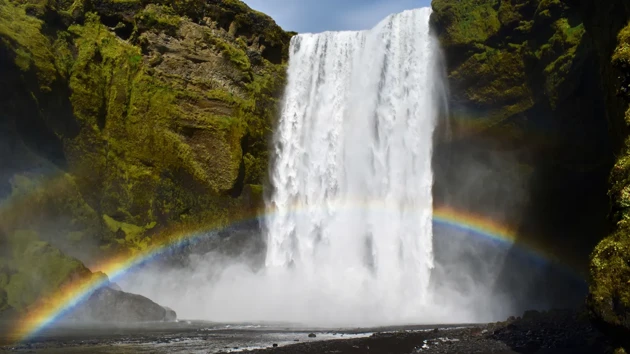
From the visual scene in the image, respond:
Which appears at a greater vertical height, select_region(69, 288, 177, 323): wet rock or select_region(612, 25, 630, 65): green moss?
select_region(612, 25, 630, 65): green moss

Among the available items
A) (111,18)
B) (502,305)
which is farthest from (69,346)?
(111,18)

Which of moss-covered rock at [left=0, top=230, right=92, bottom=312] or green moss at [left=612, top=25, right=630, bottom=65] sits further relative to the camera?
moss-covered rock at [left=0, top=230, right=92, bottom=312]

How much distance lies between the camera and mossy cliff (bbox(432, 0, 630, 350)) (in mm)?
27234

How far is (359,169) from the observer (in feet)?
125

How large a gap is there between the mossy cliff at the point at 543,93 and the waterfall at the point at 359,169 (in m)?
2.49

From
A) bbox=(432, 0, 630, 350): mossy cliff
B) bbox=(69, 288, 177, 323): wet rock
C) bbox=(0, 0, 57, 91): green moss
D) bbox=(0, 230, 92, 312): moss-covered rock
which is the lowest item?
bbox=(69, 288, 177, 323): wet rock

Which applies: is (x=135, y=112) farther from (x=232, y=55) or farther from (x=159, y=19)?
(x=232, y=55)

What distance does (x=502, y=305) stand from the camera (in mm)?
31969

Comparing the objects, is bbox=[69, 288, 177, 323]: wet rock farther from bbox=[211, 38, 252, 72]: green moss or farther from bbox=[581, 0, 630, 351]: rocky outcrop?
bbox=[581, 0, 630, 351]: rocky outcrop

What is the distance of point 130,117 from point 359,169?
50.4 feet

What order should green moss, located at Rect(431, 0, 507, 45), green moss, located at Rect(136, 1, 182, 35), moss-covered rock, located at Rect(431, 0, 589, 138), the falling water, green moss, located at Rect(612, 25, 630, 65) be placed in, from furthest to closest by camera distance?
green moss, located at Rect(136, 1, 182, 35) < the falling water < green moss, located at Rect(431, 0, 507, 45) < moss-covered rock, located at Rect(431, 0, 589, 138) < green moss, located at Rect(612, 25, 630, 65)

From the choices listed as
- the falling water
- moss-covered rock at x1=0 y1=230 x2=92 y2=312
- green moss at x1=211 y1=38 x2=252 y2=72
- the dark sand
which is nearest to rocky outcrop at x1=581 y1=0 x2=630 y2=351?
the dark sand

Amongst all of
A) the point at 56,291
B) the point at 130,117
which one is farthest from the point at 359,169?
the point at 56,291

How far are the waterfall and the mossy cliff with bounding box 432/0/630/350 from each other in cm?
249
